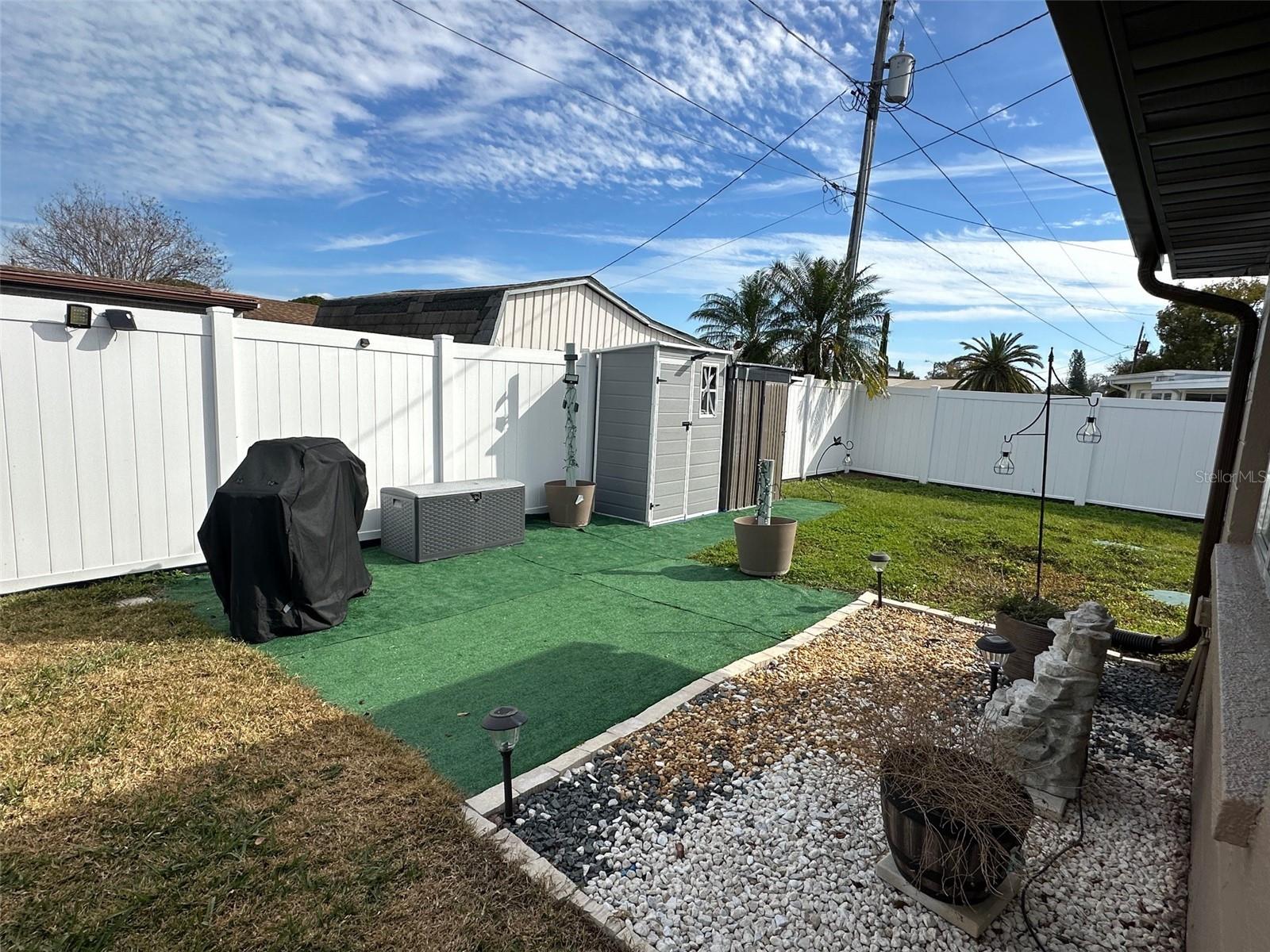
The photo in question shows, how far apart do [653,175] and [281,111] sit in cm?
773

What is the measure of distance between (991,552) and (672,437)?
11.8 feet

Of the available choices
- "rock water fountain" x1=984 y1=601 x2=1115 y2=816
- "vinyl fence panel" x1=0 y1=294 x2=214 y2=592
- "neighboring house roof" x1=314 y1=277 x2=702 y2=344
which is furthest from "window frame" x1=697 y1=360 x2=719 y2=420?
"rock water fountain" x1=984 y1=601 x2=1115 y2=816

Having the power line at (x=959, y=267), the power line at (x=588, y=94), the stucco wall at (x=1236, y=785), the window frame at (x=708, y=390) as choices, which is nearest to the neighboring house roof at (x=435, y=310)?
the power line at (x=588, y=94)

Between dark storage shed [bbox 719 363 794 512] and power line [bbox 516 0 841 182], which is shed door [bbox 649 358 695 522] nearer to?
dark storage shed [bbox 719 363 794 512]

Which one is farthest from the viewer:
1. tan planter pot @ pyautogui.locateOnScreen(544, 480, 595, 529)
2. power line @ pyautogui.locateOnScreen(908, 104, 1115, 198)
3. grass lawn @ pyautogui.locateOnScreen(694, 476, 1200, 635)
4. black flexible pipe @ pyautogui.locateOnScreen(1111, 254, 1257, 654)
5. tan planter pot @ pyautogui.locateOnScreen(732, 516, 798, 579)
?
power line @ pyautogui.locateOnScreen(908, 104, 1115, 198)

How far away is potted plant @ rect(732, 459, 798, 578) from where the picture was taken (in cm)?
517

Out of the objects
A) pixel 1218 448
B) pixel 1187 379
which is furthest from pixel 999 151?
pixel 1218 448

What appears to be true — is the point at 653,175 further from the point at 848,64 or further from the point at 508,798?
the point at 508,798

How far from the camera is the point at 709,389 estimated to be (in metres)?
7.39

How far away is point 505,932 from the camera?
169cm

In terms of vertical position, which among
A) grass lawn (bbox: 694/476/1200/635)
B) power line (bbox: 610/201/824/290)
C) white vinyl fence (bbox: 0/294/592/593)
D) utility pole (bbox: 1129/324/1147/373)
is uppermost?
power line (bbox: 610/201/824/290)

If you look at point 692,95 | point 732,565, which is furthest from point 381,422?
point 692,95

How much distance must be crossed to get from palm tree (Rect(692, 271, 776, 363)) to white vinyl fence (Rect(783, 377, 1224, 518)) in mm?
3067

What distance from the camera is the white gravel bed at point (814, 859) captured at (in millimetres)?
1764
